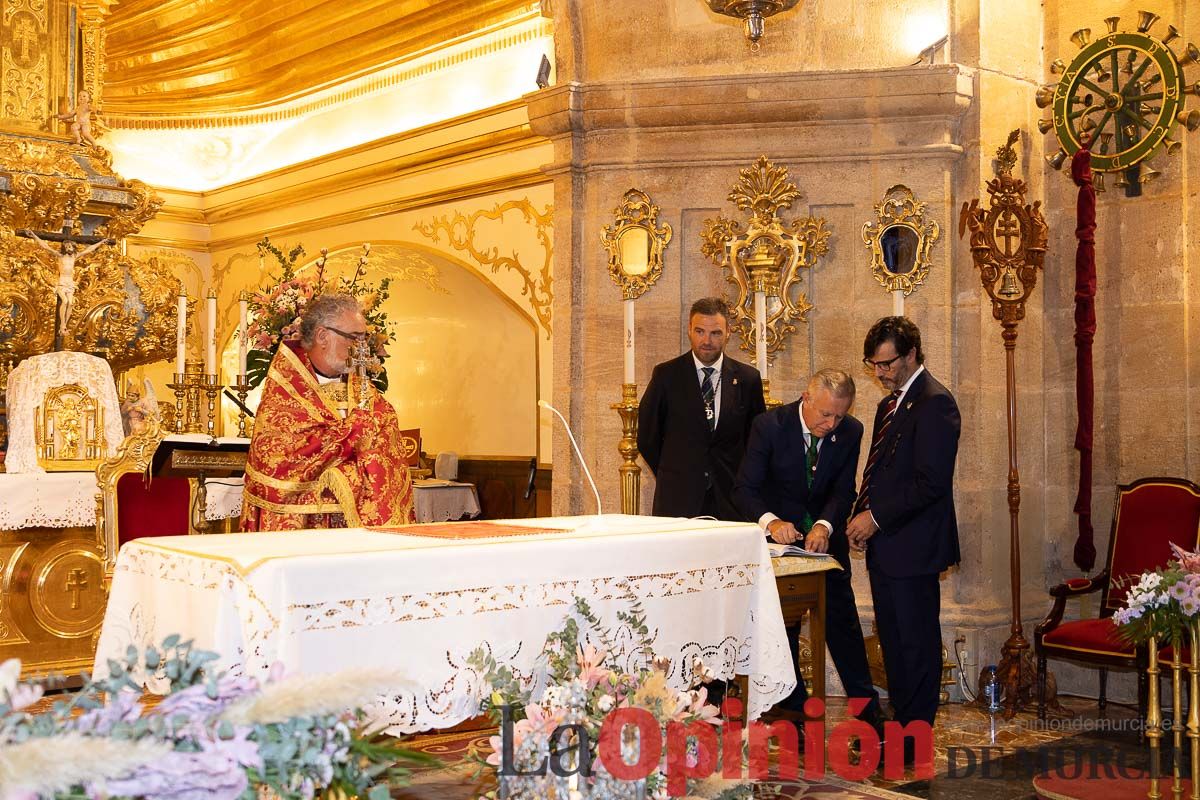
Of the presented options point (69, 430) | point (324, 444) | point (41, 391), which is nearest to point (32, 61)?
point (41, 391)

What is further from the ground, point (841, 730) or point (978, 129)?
point (978, 129)

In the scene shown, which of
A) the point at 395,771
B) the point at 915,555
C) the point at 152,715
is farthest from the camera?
the point at 915,555

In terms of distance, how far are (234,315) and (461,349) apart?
8.27 ft

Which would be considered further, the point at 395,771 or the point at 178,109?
the point at 178,109

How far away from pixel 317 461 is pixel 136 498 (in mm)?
1757

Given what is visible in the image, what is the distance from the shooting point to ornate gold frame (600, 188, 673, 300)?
24.2 feet

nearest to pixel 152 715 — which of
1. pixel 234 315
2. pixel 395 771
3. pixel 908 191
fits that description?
pixel 395 771

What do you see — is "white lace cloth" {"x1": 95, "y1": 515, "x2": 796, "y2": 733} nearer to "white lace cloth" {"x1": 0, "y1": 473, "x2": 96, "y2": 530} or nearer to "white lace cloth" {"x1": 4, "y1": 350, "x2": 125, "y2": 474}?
"white lace cloth" {"x1": 0, "y1": 473, "x2": 96, "y2": 530}

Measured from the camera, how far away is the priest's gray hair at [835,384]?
5289 millimetres

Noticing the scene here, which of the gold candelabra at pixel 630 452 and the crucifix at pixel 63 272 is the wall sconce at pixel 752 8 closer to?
the gold candelabra at pixel 630 452

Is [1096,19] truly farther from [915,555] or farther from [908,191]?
[915,555]

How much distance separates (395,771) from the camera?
2133 mm

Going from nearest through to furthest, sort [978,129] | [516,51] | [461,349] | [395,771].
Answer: [395,771], [978,129], [516,51], [461,349]

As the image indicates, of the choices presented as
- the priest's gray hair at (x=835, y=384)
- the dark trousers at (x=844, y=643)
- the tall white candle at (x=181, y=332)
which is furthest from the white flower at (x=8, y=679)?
the tall white candle at (x=181, y=332)
